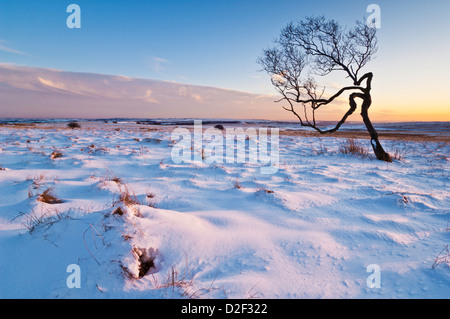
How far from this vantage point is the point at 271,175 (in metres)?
5.59

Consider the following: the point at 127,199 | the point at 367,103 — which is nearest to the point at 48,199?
the point at 127,199

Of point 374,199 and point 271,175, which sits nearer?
point 374,199

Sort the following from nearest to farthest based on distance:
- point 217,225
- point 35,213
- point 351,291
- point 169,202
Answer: point 351,291 → point 35,213 → point 217,225 → point 169,202

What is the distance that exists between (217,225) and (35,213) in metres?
2.14

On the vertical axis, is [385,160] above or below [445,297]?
above

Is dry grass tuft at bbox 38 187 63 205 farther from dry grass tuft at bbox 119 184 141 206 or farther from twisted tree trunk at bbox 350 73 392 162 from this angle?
twisted tree trunk at bbox 350 73 392 162

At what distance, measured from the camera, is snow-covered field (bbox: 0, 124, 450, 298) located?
5.47ft

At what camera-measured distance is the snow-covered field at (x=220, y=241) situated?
1667mm

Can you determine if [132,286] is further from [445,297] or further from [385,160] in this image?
[385,160]

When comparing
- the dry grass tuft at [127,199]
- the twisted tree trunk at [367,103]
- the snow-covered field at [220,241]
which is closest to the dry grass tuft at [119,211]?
the snow-covered field at [220,241]

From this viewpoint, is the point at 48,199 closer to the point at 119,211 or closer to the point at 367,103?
the point at 119,211

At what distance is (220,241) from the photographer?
7.80ft
